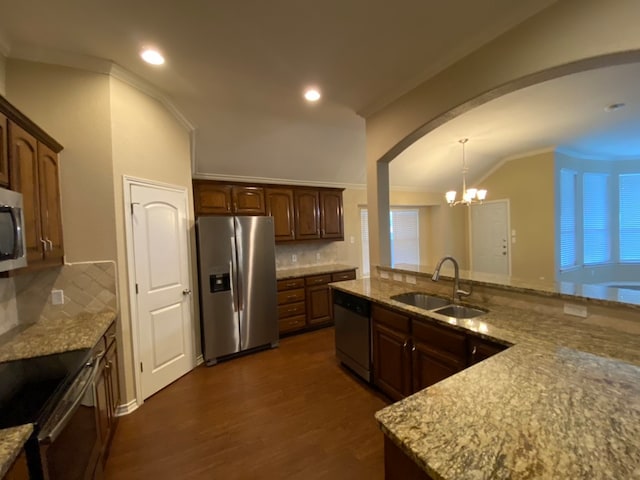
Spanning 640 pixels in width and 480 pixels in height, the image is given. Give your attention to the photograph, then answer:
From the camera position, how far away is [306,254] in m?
4.90

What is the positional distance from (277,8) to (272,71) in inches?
26.9

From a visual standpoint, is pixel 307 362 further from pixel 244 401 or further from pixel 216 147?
pixel 216 147

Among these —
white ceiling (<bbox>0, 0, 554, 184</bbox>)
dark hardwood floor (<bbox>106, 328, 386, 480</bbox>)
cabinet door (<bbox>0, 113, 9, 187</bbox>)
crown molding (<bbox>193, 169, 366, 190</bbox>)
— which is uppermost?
white ceiling (<bbox>0, 0, 554, 184</bbox>)

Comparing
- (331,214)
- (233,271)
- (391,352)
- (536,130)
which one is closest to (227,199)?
(233,271)

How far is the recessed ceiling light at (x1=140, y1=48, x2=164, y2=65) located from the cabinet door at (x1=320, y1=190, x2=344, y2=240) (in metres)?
2.88

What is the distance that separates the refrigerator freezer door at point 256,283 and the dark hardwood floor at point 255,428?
494mm

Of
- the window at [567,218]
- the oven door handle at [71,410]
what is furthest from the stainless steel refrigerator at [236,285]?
the window at [567,218]

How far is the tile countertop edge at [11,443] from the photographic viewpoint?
0.87m

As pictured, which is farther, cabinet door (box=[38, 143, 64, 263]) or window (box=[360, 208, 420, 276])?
window (box=[360, 208, 420, 276])

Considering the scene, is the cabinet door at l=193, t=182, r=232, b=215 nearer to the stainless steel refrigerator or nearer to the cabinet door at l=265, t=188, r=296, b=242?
the cabinet door at l=265, t=188, r=296, b=242

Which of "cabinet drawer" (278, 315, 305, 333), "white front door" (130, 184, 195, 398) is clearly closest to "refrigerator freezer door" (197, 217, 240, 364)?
"white front door" (130, 184, 195, 398)

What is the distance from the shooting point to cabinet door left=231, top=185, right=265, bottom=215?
13.1 ft

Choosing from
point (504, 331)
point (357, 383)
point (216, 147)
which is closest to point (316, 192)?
point (216, 147)

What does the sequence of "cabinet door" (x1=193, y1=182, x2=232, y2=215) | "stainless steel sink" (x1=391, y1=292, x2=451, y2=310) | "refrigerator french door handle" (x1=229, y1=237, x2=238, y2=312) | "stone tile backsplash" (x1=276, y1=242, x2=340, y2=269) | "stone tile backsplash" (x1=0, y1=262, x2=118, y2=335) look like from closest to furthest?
"stone tile backsplash" (x1=0, y1=262, x2=118, y2=335) < "stainless steel sink" (x1=391, y1=292, x2=451, y2=310) < "refrigerator french door handle" (x1=229, y1=237, x2=238, y2=312) < "cabinet door" (x1=193, y1=182, x2=232, y2=215) < "stone tile backsplash" (x1=276, y1=242, x2=340, y2=269)
